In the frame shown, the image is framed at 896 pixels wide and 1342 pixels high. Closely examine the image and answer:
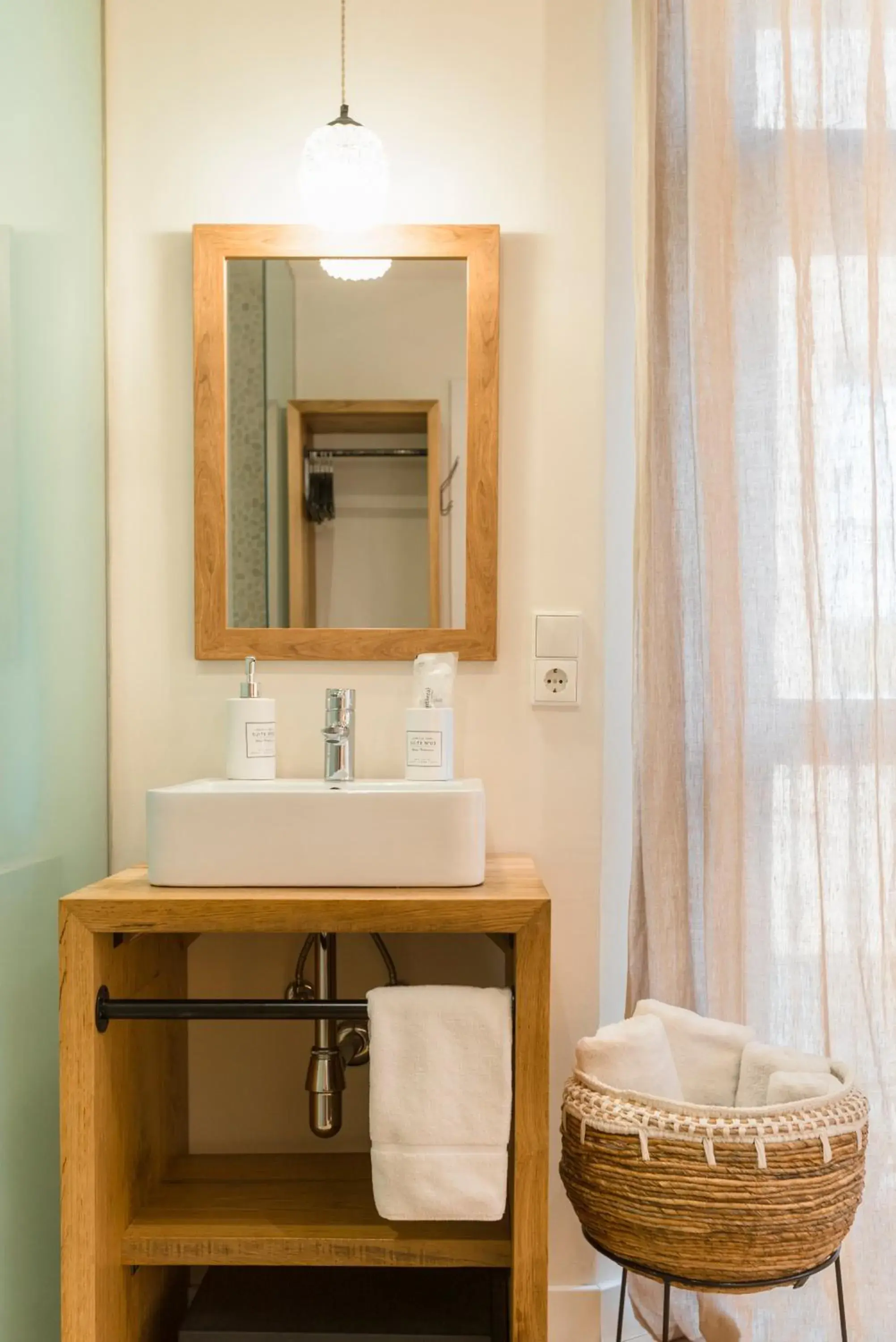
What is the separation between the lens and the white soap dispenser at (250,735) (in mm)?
1579

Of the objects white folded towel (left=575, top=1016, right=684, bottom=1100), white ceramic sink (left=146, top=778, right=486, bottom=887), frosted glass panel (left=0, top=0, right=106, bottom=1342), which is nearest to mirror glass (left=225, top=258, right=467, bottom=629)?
frosted glass panel (left=0, top=0, right=106, bottom=1342)

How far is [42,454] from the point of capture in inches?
57.7

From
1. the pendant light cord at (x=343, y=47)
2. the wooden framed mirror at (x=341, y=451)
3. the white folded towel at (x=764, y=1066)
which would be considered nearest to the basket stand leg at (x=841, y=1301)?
the white folded towel at (x=764, y=1066)

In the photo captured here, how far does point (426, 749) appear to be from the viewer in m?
1.58

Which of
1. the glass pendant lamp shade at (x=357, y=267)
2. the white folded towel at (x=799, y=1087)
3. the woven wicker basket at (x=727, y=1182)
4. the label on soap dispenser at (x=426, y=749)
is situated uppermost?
the glass pendant lamp shade at (x=357, y=267)

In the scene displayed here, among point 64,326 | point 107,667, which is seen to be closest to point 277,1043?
point 107,667

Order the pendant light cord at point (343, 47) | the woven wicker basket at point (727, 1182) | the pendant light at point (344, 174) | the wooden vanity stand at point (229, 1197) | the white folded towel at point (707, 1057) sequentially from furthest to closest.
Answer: the pendant light cord at point (343, 47) < the pendant light at point (344, 174) < the white folded towel at point (707, 1057) < the wooden vanity stand at point (229, 1197) < the woven wicker basket at point (727, 1182)

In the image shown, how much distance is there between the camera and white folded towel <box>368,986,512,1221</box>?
1306 millimetres

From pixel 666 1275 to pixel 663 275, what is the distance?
51.0 inches

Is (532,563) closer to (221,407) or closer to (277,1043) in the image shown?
(221,407)

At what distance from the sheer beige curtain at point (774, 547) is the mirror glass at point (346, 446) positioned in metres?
0.29

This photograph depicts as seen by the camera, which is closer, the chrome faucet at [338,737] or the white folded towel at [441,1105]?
the white folded towel at [441,1105]

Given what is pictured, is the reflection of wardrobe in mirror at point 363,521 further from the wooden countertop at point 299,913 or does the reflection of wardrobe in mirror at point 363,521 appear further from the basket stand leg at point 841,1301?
the basket stand leg at point 841,1301

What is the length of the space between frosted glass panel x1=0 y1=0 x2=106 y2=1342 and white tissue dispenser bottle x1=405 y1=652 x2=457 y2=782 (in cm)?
47
